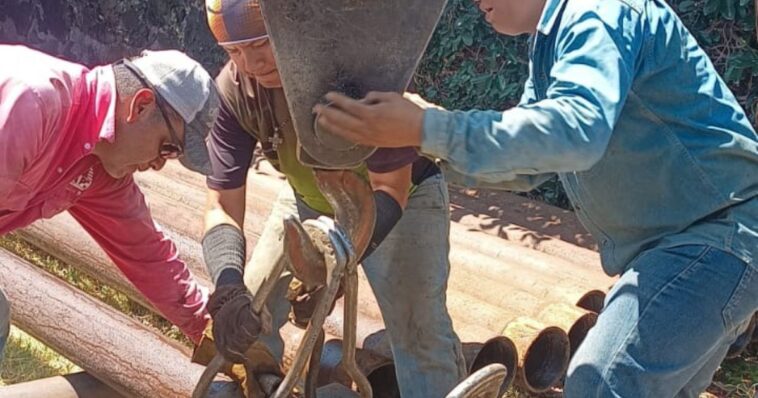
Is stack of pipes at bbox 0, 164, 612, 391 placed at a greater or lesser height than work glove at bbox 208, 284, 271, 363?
lesser

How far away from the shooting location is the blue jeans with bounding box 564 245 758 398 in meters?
2.60

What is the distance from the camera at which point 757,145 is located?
273cm

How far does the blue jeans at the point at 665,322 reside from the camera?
8.53 feet

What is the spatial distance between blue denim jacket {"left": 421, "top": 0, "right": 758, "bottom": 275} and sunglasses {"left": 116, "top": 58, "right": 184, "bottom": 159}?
2.98 ft

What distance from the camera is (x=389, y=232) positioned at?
10.9 feet

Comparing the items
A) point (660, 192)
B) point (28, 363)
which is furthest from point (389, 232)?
point (28, 363)

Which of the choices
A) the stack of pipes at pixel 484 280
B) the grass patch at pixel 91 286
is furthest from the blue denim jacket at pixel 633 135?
the grass patch at pixel 91 286

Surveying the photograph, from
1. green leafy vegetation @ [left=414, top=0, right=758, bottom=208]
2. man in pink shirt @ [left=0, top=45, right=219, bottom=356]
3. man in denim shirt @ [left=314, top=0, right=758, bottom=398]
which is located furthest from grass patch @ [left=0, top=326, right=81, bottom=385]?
green leafy vegetation @ [left=414, top=0, right=758, bottom=208]

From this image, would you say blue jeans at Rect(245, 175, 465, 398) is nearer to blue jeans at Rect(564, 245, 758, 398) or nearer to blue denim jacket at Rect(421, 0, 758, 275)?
blue denim jacket at Rect(421, 0, 758, 275)

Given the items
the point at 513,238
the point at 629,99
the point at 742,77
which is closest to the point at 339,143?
the point at 629,99

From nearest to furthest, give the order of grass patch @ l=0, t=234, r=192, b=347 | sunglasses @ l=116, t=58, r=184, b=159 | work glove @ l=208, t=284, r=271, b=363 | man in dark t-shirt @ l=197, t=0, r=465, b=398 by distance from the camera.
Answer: work glove @ l=208, t=284, r=271, b=363 < sunglasses @ l=116, t=58, r=184, b=159 < man in dark t-shirt @ l=197, t=0, r=465, b=398 < grass patch @ l=0, t=234, r=192, b=347

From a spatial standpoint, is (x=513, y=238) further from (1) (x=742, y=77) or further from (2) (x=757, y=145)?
(2) (x=757, y=145)

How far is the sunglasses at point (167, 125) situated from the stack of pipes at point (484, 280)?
1238 mm

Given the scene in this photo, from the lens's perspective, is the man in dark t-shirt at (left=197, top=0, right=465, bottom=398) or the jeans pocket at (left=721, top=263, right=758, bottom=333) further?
the man in dark t-shirt at (left=197, top=0, right=465, bottom=398)
